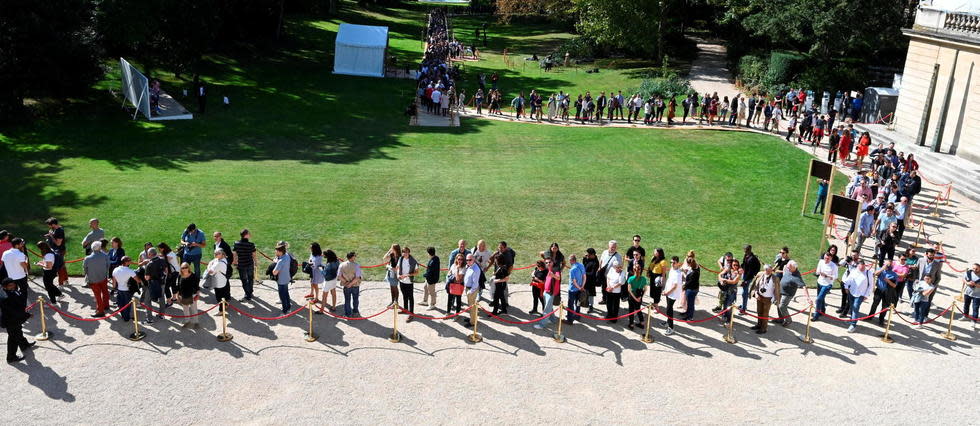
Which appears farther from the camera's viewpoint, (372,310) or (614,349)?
(372,310)

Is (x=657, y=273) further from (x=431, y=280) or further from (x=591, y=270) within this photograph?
(x=431, y=280)

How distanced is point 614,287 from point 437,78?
25.8m

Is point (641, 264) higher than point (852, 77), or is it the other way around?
point (852, 77)

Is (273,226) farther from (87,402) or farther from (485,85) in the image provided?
(485,85)

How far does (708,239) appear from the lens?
63.2 ft

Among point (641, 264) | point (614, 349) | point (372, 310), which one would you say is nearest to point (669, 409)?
point (614, 349)

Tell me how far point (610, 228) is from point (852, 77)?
77.5 ft

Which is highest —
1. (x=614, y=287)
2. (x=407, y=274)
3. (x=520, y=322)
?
(x=614, y=287)

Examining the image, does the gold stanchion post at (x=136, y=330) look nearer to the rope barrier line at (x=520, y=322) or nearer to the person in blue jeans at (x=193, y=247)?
the person in blue jeans at (x=193, y=247)

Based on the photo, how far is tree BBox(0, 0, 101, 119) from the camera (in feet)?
90.2

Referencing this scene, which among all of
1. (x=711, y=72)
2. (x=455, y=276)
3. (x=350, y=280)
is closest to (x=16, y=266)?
(x=350, y=280)

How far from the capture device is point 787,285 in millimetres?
14312

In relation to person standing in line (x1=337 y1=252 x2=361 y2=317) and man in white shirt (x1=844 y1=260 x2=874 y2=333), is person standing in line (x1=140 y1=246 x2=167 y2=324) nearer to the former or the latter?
person standing in line (x1=337 y1=252 x2=361 y2=317)

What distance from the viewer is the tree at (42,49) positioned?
27484 millimetres
